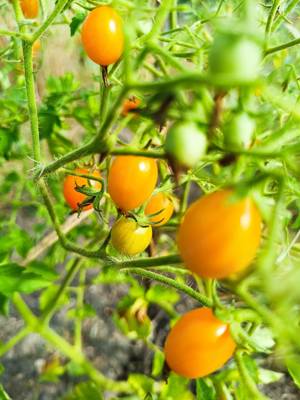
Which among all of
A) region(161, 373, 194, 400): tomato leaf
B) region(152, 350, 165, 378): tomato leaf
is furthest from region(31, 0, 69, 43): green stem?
region(152, 350, 165, 378): tomato leaf

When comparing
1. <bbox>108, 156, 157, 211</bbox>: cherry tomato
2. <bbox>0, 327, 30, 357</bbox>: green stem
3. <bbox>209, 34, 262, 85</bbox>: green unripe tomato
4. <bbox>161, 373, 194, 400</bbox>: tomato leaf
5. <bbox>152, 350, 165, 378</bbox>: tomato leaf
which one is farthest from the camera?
<bbox>152, 350, 165, 378</bbox>: tomato leaf

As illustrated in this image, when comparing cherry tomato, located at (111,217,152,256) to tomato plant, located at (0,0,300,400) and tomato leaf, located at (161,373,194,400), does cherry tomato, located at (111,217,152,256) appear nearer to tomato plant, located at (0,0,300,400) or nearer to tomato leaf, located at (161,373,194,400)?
tomato plant, located at (0,0,300,400)

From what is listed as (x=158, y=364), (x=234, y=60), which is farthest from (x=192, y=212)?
(x=158, y=364)

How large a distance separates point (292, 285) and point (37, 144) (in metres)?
0.65

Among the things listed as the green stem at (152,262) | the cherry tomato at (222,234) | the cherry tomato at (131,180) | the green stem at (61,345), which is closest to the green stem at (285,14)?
the cherry tomato at (131,180)

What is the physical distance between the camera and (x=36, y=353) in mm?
1927

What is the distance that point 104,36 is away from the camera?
89 cm

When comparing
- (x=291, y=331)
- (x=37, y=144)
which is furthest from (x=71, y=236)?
(x=291, y=331)

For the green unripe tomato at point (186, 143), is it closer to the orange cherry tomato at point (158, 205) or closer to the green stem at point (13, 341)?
the orange cherry tomato at point (158, 205)

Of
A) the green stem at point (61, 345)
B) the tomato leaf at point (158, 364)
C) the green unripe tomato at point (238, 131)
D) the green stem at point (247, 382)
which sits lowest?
the tomato leaf at point (158, 364)

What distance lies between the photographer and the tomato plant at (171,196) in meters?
0.48

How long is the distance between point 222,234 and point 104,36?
1.65 feet

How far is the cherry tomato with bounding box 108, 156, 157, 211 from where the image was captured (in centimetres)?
79

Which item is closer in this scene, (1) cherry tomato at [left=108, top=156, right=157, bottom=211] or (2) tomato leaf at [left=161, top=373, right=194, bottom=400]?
(1) cherry tomato at [left=108, top=156, right=157, bottom=211]
